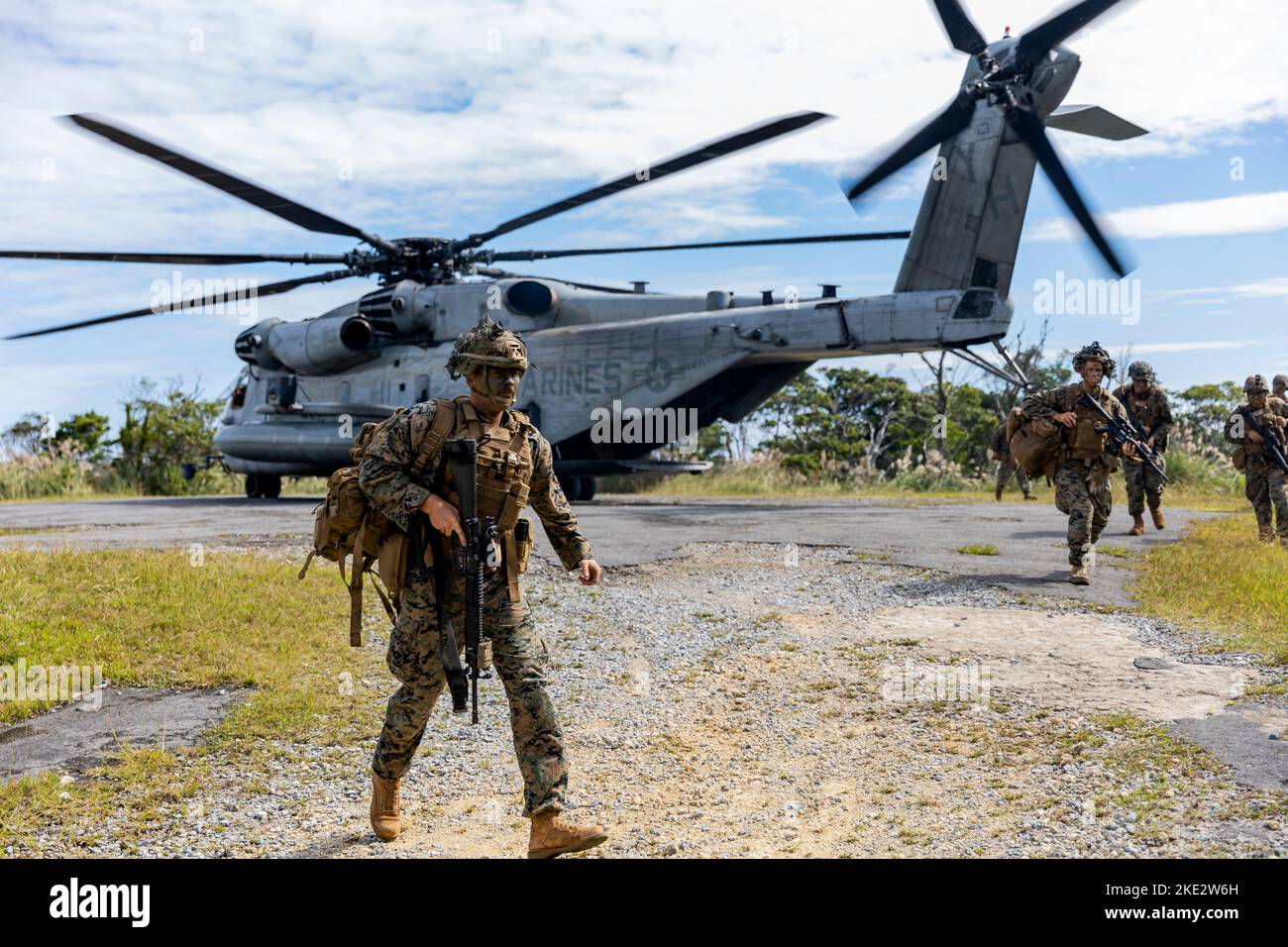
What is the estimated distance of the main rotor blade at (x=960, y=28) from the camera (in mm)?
14938

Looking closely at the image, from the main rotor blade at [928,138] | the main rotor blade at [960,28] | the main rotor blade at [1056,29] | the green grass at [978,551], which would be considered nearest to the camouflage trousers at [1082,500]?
the green grass at [978,551]

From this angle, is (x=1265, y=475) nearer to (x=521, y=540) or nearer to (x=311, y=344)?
(x=521, y=540)

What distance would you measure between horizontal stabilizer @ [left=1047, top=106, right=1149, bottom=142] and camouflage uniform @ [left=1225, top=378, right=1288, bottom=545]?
4.60 metres

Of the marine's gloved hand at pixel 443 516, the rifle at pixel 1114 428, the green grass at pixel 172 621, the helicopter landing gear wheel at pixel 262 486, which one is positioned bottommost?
the green grass at pixel 172 621

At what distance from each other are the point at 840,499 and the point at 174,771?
50.8 ft

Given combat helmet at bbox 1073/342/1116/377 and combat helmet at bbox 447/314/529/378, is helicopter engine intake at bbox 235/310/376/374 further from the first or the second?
combat helmet at bbox 447/314/529/378

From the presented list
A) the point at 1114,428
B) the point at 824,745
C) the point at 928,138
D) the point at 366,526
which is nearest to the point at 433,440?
the point at 366,526

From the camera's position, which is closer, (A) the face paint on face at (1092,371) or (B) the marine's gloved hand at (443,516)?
(B) the marine's gloved hand at (443,516)

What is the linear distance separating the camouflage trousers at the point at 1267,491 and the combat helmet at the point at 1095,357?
304 centimetres

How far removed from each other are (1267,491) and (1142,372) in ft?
5.58

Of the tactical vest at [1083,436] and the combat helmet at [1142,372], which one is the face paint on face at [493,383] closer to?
the tactical vest at [1083,436]

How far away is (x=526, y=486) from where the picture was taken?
4.14 metres

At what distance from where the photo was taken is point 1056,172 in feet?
46.0
